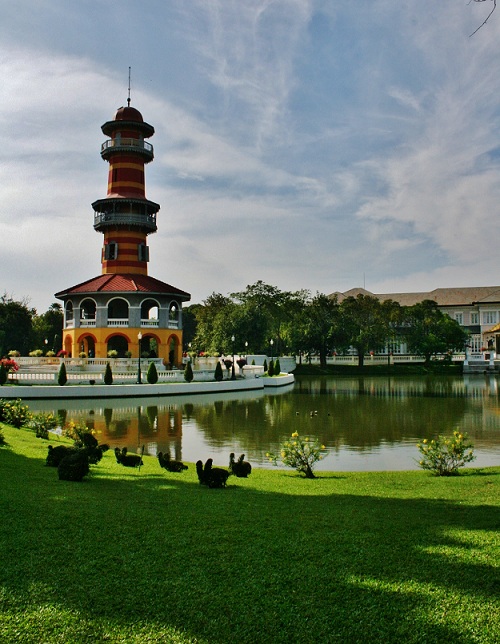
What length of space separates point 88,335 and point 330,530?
4350cm

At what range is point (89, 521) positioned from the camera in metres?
6.68

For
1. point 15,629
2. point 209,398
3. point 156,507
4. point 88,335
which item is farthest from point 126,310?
point 15,629

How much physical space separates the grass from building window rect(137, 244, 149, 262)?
141 feet

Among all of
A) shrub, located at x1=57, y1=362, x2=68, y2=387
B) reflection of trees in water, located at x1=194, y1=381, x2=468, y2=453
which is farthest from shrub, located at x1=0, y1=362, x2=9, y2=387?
reflection of trees in water, located at x1=194, y1=381, x2=468, y2=453

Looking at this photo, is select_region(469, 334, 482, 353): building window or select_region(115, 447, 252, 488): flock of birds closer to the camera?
select_region(115, 447, 252, 488): flock of birds

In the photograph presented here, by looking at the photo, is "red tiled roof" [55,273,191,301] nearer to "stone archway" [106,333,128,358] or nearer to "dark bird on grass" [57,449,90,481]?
"stone archway" [106,333,128,358]


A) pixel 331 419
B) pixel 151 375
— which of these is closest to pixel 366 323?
pixel 151 375

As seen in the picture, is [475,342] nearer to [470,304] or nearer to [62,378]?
[470,304]

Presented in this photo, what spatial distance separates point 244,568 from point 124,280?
4407 cm

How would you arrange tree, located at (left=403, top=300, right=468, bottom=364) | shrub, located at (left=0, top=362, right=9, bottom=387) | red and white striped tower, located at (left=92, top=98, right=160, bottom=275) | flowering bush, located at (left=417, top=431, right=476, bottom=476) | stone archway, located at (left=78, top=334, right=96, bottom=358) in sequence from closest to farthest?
flowering bush, located at (left=417, top=431, right=476, bottom=476) < shrub, located at (left=0, top=362, right=9, bottom=387) < stone archway, located at (left=78, top=334, right=96, bottom=358) < red and white striped tower, located at (left=92, top=98, right=160, bottom=275) < tree, located at (left=403, top=300, right=468, bottom=364)

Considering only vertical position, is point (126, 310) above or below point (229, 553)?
above

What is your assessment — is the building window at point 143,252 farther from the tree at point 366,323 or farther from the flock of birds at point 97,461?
the flock of birds at point 97,461

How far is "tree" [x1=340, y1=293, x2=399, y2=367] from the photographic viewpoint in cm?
6788

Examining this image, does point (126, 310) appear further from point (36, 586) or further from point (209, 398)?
point (36, 586)
